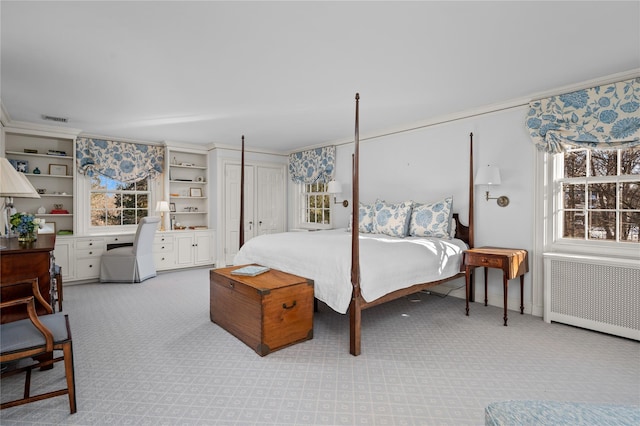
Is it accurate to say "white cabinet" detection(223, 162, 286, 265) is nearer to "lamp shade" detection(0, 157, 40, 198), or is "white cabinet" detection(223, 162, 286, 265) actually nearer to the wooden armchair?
"lamp shade" detection(0, 157, 40, 198)

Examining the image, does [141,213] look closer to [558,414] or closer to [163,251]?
[163,251]

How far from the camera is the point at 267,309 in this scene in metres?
2.51

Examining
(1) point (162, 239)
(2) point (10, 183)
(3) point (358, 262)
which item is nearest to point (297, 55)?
(3) point (358, 262)

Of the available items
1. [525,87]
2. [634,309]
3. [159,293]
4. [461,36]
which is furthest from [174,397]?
[525,87]

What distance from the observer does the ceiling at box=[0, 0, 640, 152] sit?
2008 millimetres

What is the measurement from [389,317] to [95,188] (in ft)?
16.1

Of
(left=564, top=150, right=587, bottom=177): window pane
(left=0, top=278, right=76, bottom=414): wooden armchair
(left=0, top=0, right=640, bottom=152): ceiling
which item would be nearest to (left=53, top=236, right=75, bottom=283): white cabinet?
(left=0, top=0, right=640, bottom=152): ceiling

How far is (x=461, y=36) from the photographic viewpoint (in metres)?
2.29

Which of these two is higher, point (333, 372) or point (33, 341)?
point (33, 341)

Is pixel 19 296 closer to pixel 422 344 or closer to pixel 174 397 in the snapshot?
pixel 174 397

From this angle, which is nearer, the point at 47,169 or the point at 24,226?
the point at 24,226

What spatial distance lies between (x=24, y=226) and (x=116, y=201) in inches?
123

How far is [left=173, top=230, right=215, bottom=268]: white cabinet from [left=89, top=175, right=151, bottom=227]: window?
2.68 feet

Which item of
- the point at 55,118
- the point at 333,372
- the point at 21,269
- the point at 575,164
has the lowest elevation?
the point at 333,372
